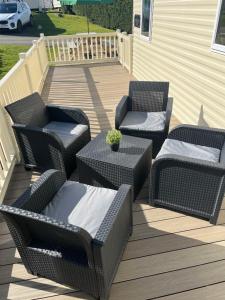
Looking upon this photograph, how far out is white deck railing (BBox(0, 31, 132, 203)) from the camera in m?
3.10

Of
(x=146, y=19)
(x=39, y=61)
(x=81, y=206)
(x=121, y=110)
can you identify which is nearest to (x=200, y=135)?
(x=121, y=110)

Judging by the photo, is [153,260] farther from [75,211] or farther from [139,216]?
[75,211]

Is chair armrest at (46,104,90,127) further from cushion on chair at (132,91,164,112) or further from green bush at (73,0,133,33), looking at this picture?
green bush at (73,0,133,33)

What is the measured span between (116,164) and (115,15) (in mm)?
16584

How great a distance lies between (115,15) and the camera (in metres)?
16.5

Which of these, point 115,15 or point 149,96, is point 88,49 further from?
point 115,15

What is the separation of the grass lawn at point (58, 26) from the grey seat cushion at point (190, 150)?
52.4 feet

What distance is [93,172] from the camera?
264 cm

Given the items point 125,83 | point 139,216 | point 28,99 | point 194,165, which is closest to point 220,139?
point 194,165

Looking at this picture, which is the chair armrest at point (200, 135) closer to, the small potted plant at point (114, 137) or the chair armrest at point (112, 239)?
the small potted plant at point (114, 137)

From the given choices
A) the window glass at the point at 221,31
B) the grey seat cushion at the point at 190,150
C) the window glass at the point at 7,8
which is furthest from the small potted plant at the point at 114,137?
the window glass at the point at 7,8

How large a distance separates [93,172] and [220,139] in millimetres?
1376

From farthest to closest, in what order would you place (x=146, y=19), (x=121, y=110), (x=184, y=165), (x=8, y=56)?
(x=8, y=56) < (x=146, y=19) < (x=121, y=110) < (x=184, y=165)

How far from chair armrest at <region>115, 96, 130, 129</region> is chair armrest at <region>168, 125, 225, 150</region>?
0.76 m
